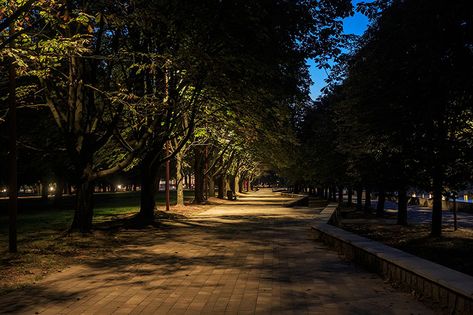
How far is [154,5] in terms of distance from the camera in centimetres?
Answer: 1273

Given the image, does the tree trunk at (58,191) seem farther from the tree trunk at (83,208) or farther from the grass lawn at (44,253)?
the tree trunk at (83,208)

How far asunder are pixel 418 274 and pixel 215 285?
320 centimetres

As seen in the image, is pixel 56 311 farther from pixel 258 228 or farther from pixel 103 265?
pixel 258 228

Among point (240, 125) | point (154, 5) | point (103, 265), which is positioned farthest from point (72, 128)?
point (240, 125)

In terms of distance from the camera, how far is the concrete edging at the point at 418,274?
19.4 ft

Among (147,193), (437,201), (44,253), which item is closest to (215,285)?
(44,253)

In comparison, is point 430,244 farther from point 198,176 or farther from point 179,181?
point 198,176

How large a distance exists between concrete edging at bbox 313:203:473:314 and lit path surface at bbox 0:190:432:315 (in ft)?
0.74

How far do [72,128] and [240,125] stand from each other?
907 centimetres

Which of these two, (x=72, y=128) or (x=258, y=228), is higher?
(x=72, y=128)

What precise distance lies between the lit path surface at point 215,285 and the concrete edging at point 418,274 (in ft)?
0.74

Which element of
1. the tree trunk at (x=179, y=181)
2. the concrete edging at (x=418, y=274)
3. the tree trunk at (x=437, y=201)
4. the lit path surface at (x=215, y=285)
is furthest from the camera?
the tree trunk at (x=179, y=181)

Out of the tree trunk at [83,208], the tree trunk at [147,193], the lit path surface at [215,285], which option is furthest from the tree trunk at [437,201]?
the tree trunk at [83,208]

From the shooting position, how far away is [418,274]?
707 cm
